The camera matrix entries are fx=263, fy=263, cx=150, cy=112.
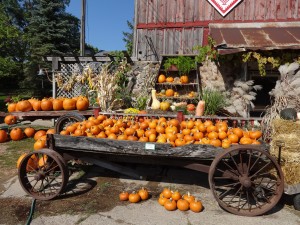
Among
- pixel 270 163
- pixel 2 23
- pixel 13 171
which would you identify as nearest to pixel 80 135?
pixel 13 171

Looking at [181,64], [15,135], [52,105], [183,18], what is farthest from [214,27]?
Result: [15,135]

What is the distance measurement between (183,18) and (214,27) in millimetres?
1301

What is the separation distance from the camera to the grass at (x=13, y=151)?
5660mm

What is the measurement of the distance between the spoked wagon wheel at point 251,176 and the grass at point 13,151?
4290mm

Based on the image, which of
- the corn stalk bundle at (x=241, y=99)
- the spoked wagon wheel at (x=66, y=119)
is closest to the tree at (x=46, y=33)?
the spoked wagon wheel at (x=66, y=119)

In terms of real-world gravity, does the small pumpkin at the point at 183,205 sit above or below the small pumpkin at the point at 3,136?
→ below

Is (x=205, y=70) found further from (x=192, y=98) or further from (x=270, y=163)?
(x=270, y=163)

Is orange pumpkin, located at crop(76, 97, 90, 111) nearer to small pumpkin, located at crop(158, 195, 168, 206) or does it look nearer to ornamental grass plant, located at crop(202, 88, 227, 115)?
ornamental grass plant, located at crop(202, 88, 227, 115)

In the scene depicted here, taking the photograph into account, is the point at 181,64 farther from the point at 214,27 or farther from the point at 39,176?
the point at 39,176

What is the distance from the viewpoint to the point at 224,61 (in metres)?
8.71

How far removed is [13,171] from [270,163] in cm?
465

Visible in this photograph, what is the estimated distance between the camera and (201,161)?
150 inches

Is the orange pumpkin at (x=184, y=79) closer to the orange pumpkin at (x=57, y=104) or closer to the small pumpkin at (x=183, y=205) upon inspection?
the orange pumpkin at (x=57, y=104)

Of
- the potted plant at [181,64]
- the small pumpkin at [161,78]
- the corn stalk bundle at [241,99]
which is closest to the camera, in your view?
the corn stalk bundle at [241,99]
